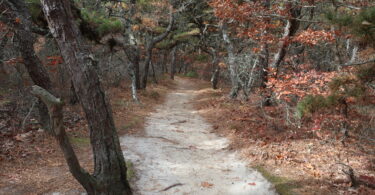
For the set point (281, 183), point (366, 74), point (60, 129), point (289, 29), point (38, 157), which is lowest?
point (281, 183)

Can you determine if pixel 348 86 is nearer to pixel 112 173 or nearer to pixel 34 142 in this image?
pixel 112 173

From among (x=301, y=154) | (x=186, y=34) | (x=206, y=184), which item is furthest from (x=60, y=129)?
(x=186, y=34)

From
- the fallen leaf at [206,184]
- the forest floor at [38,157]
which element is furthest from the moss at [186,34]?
the fallen leaf at [206,184]

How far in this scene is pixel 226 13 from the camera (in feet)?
35.0

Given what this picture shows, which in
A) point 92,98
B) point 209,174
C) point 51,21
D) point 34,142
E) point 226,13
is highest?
point 226,13

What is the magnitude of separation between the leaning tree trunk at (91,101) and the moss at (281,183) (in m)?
3.27

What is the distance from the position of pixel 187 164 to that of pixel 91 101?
12.0 feet

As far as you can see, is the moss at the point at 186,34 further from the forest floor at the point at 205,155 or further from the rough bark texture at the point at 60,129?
the rough bark texture at the point at 60,129

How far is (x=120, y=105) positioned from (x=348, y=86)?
422 inches

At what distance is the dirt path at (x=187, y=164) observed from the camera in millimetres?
5969

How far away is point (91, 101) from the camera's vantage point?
452 cm

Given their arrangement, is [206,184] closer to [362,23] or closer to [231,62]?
[362,23]

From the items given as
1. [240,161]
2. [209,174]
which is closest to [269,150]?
[240,161]

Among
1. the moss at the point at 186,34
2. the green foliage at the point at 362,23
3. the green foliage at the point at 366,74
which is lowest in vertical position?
the green foliage at the point at 366,74
